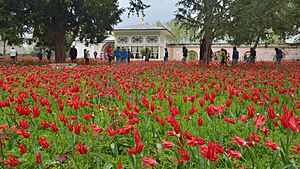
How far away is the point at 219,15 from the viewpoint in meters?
15.5

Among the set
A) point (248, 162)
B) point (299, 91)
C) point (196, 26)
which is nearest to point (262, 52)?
point (196, 26)

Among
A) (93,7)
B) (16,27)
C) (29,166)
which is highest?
(93,7)

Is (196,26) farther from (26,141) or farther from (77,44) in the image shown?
(77,44)

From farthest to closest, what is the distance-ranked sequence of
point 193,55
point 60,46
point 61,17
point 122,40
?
1. point 193,55
2. point 122,40
3. point 60,46
4. point 61,17

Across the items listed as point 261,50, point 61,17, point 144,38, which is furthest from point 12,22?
point 261,50

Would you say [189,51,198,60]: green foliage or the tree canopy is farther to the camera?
[189,51,198,60]: green foliage

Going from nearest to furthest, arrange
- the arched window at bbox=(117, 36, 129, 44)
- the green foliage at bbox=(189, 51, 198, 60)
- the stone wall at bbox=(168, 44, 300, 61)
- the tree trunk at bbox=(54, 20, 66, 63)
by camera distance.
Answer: the tree trunk at bbox=(54, 20, 66, 63), the stone wall at bbox=(168, 44, 300, 61), the arched window at bbox=(117, 36, 129, 44), the green foliage at bbox=(189, 51, 198, 60)

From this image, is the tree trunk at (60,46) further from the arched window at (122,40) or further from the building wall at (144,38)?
the arched window at (122,40)

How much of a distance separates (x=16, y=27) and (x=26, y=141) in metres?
18.1

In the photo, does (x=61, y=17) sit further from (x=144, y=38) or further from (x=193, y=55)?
(x=193, y=55)

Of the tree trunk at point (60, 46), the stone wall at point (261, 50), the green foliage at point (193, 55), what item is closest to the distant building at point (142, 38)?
the stone wall at point (261, 50)

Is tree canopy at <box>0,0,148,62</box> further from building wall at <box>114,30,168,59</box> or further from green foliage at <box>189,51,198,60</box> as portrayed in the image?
green foliage at <box>189,51,198,60</box>

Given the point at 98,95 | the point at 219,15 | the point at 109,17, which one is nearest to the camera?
the point at 98,95

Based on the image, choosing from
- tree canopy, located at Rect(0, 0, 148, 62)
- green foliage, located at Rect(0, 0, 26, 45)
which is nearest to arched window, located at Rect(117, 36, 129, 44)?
tree canopy, located at Rect(0, 0, 148, 62)
